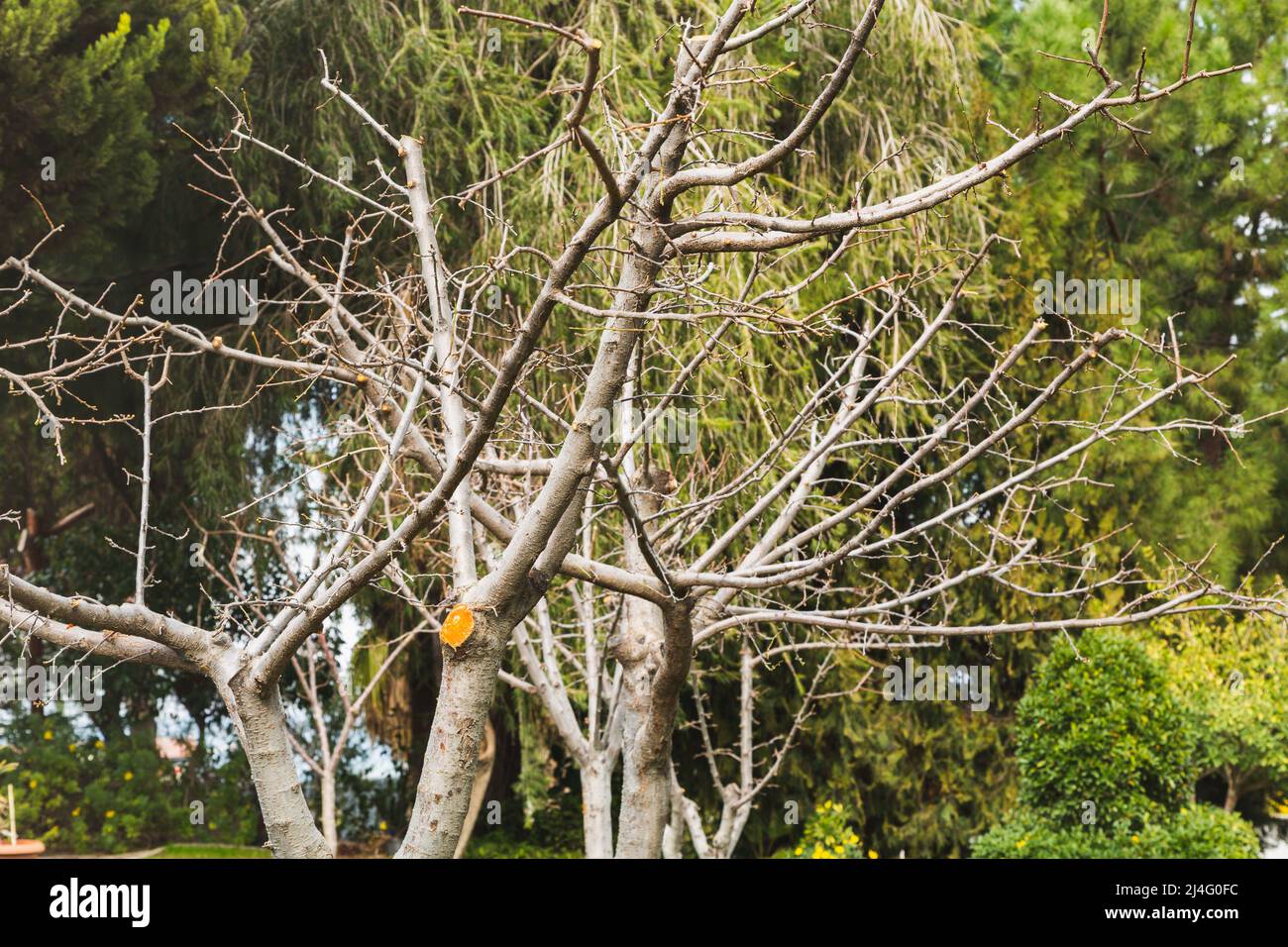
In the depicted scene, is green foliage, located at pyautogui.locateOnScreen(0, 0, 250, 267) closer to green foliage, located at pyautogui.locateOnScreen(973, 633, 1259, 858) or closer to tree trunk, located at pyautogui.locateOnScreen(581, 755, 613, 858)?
tree trunk, located at pyautogui.locateOnScreen(581, 755, 613, 858)

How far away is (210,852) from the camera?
358 inches

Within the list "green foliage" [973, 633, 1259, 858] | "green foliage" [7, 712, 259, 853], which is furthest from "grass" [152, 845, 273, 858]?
"green foliage" [973, 633, 1259, 858]

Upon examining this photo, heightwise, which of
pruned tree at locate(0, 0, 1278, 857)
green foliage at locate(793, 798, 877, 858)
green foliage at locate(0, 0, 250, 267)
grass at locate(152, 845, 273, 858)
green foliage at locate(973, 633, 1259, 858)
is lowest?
grass at locate(152, 845, 273, 858)

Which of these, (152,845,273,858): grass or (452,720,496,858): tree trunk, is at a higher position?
(452,720,496,858): tree trunk

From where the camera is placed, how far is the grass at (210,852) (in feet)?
29.5

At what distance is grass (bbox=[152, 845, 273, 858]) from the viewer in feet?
29.5

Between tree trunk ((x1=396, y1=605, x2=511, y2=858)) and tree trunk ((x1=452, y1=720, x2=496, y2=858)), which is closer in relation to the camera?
tree trunk ((x1=396, y1=605, x2=511, y2=858))

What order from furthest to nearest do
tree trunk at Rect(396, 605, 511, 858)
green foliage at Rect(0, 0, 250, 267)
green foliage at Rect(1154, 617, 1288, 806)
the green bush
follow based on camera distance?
green foliage at Rect(1154, 617, 1288, 806)
the green bush
green foliage at Rect(0, 0, 250, 267)
tree trunk at Rect(396, 605, 511, 858)

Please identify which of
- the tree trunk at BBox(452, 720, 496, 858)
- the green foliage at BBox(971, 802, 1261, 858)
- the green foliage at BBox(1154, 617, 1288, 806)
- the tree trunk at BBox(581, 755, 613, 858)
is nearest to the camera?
the tree trunk at BBox(581, 755, 613, 858)

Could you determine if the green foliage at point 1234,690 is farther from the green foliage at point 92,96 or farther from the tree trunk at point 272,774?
the green foliage at point 92,96

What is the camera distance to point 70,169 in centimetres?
681

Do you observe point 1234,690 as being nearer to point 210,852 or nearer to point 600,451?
point 600,451

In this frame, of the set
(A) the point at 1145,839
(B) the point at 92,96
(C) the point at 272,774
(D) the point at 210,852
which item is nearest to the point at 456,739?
(C) the point at 272,774
